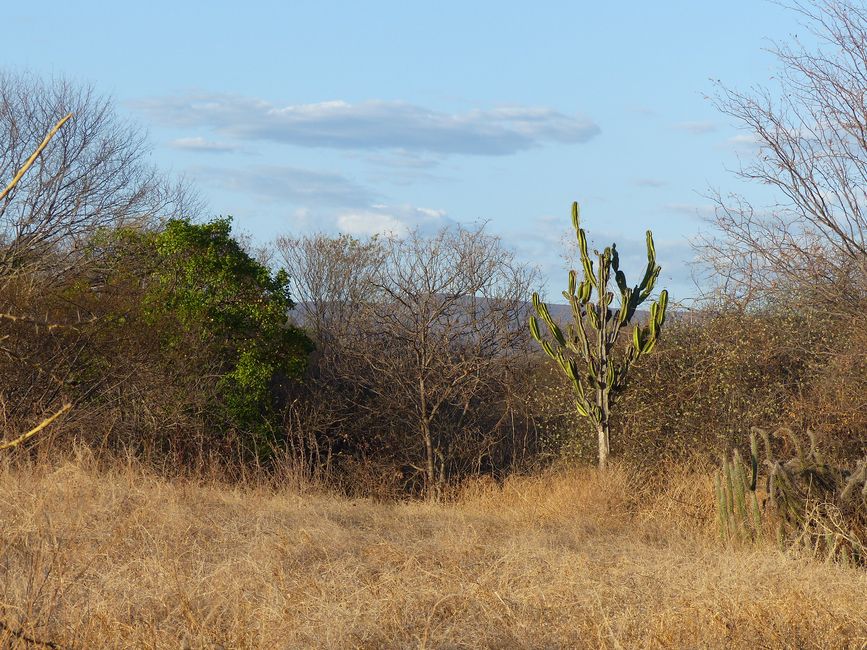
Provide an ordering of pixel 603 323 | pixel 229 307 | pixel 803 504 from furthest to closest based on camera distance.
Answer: pixel 229 307, pixel 603 323, pixel 803 504

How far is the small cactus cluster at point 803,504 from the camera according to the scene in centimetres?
848

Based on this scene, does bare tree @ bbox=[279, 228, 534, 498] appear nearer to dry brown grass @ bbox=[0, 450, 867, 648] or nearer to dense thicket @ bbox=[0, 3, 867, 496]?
dense thicket @ bbox=[0, 3, 867, 496]

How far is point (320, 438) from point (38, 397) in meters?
6.64

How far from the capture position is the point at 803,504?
8.66 meters

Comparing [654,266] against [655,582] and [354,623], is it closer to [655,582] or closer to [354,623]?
[655,582]

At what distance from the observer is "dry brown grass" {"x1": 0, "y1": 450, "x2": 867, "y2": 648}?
495cm

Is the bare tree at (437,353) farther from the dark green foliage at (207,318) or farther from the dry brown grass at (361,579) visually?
the dry brown grass at (361,579)

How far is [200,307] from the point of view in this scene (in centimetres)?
1681

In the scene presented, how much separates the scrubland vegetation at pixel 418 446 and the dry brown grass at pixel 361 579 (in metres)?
0.03

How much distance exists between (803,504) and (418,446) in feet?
38.7

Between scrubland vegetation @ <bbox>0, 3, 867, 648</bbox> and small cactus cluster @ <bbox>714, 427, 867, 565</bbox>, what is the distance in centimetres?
3

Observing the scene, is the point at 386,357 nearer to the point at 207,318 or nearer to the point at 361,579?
the point at 207,318

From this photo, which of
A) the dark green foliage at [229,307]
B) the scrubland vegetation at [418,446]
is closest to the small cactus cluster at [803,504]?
the scrubland vegetation at [418,446]

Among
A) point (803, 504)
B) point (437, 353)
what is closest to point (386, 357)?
point (437, 353)
